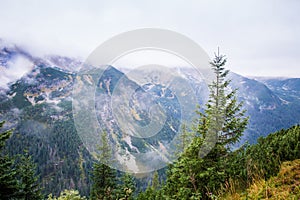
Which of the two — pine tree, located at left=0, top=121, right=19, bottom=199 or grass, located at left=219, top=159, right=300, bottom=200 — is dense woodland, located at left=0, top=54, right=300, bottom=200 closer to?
pine tree, located at left=0, top=121, right=19, bottom=199

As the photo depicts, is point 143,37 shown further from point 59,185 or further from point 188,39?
point 59,185

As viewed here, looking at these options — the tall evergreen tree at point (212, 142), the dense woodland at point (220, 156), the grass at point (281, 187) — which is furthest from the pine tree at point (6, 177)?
the grass at point (281, 187)

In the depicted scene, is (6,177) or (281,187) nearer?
(281,187)

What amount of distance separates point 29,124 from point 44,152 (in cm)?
4904

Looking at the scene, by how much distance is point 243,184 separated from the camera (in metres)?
6.29

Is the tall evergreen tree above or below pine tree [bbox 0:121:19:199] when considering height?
above

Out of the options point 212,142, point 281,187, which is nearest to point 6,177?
point 212,142

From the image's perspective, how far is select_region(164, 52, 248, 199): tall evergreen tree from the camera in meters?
8.16

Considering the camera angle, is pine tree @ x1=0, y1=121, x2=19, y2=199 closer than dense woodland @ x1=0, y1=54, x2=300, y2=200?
No

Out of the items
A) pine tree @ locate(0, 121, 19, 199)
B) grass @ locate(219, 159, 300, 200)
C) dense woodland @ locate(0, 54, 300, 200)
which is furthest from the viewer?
pine tree @ locate(0, 121, 19, 199)


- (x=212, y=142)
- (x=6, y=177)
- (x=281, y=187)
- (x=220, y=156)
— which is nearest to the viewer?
(x=281, y=187)

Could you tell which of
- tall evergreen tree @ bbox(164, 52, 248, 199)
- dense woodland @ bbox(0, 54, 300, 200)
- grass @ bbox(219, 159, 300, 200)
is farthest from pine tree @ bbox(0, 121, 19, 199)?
grass @ bbox(219, 159, 300, 200)

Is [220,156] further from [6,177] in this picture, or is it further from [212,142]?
[6,177]

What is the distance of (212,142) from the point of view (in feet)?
30.6
